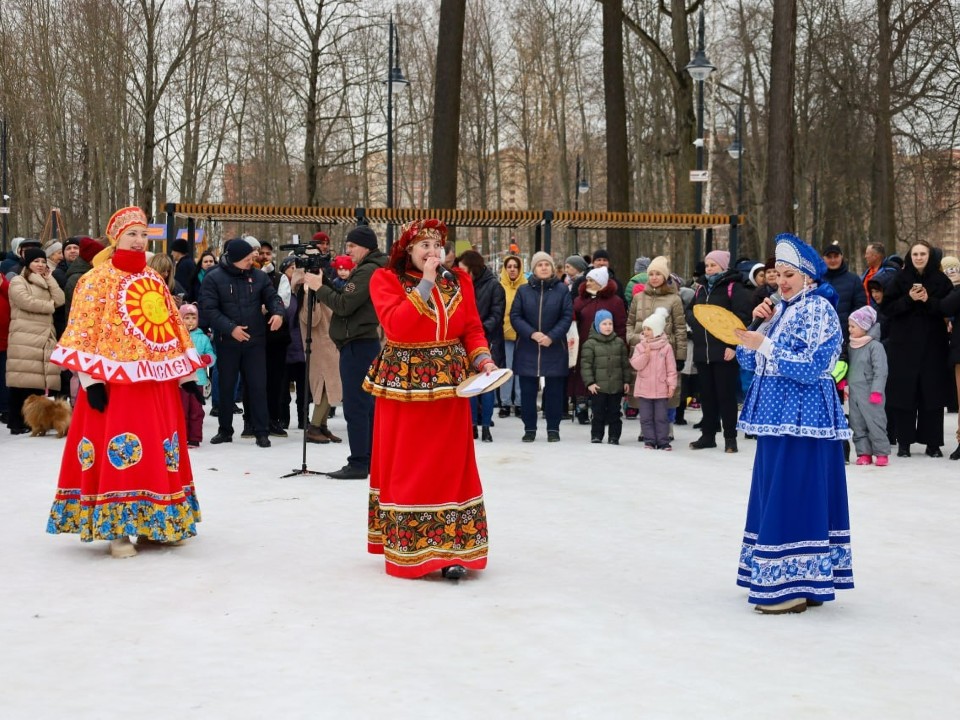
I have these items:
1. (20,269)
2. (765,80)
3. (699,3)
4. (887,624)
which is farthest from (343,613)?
(765,80)

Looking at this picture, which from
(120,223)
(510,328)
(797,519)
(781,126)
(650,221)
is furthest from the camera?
(650,221)

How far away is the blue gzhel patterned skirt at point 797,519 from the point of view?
20.1ft

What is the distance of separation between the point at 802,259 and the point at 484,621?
7.88 ft

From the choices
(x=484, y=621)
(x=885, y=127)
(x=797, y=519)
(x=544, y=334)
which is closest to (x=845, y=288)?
(x=544, y=334)

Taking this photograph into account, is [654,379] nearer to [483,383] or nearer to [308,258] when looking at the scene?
[308,258]

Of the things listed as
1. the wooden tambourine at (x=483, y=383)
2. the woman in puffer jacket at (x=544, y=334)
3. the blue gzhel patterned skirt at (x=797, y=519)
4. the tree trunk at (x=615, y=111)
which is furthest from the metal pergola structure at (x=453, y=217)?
the blue gzhel patterned skirt at (x=797, y=519)

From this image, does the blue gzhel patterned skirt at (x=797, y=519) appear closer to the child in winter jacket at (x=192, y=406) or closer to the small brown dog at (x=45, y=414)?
the child in winter jacket at (x=192, y=406)

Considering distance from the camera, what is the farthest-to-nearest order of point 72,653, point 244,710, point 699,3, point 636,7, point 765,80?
point 765,80 → point 636,7 → point 699,3 → point 72,653 → point 244,710

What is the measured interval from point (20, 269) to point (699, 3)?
1553 centimetres

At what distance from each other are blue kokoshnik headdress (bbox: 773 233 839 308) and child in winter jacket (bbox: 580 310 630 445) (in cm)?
619

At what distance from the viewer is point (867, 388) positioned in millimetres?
11570

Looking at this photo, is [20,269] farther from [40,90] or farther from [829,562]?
[40,90]

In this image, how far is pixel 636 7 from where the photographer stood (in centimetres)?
3469

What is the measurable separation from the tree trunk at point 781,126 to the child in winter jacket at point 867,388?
6660 mm
